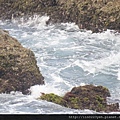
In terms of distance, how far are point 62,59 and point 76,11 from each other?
358cm

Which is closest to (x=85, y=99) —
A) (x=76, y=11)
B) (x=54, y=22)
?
(x=54, y=22)

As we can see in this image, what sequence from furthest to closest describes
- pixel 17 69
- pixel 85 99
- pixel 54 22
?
pixel 54 22 < pixel 17 69 < pixel 85 99

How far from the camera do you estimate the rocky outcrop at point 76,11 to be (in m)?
12.0

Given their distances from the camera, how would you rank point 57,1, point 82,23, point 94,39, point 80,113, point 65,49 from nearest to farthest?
1. point 80,113
2. point 65,49
3. point 94,39
4. point 82,23
5. point 57,1

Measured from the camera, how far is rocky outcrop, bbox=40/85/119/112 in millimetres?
8133

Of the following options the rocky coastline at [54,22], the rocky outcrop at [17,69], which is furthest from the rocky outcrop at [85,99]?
the rocky outcrop at [17,69]

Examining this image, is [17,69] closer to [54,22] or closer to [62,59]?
[62,59]

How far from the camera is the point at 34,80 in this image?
8.80 metres

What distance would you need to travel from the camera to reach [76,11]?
1283 cm

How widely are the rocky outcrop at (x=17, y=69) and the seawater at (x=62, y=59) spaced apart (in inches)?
6.8

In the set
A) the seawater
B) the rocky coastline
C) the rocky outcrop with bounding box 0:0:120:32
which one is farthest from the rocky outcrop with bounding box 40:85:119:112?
the rocky outcrop with bounding box 0:0:120:32

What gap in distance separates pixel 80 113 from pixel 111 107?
0.71 metres

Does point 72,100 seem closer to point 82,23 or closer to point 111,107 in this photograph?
point 111,107

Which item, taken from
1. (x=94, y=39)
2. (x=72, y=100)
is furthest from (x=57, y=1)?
(x=72, y=100)
